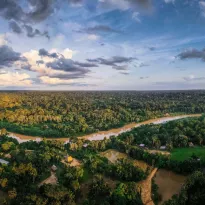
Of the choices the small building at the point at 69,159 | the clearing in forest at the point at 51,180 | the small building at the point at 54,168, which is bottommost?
the clearing in forest at the point at 51,180

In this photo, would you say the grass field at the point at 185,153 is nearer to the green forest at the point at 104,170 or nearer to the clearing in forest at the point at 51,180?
the green forest at the point at 104,170

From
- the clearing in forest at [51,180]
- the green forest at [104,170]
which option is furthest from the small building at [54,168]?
the clearing in forest at [51,180]

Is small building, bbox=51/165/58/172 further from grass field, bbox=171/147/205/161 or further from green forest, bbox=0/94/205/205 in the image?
grass field, bbox=171/147/205/161

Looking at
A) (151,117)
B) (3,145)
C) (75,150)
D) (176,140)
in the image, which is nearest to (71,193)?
(75,150)

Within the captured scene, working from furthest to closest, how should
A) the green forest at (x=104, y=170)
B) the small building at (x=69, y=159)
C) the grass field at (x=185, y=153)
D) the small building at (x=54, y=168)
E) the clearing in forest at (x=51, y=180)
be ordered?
the grass field at (x=185, y=153), the small building at (x=69, y=159), the small building at (x=54, y=168), the clearing in forest at (x=51, y=180), the green forest at (x=104, y=170)

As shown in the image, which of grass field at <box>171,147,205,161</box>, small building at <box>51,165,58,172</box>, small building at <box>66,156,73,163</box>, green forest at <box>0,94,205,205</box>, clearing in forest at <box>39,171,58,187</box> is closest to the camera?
green forest at <box>0,94,205,205</box>

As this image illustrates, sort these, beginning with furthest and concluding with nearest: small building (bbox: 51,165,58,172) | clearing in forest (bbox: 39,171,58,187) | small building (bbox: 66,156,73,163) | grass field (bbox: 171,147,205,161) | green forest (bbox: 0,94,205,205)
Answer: grass field (bbox: 171,147,205,161), small building (bbox: 66,156,73,163), small building (bbox: 51,165,58,172), clearing in forest (bbox: 39,171,58,187), green forest (bbox: 0,94,205,205)

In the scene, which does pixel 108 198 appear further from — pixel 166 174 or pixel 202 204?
pixel 166 174

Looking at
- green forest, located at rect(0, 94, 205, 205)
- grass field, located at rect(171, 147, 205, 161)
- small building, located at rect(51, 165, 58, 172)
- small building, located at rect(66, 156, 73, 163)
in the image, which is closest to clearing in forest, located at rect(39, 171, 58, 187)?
green forest, located at rect(0, 94, 205, 205)

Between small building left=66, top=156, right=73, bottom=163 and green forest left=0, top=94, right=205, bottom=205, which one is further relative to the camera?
small building left=66, top=156, right=73, bottom=163
